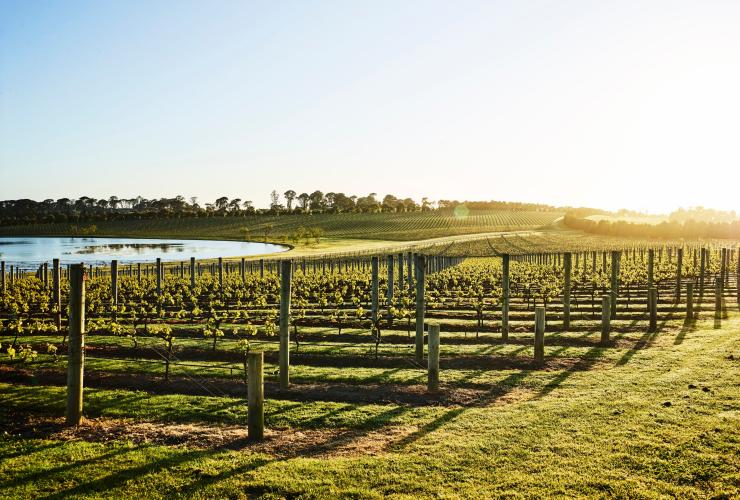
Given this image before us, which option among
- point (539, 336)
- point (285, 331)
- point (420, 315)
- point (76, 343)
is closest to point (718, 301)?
point (539, 336)

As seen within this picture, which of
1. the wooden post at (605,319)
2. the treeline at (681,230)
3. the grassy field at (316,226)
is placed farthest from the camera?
the grassy field at (316,226)

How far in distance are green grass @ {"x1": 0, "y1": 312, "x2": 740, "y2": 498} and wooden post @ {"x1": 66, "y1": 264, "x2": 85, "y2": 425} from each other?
73 cm

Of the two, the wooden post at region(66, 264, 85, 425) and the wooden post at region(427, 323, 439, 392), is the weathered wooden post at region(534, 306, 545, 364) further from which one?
the wooden post at region(66, 264, 85, 425)

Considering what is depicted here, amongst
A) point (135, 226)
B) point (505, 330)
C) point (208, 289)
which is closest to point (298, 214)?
point (135, 226)

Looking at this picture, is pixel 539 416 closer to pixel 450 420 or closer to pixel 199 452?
pixel 450 420

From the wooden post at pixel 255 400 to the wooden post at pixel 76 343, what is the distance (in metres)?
3.25

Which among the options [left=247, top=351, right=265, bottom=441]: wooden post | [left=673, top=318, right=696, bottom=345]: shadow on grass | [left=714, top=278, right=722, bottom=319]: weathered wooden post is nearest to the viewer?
[left=247, top=351, right=265, bottom=441]: wooden post

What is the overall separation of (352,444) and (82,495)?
3.86 m

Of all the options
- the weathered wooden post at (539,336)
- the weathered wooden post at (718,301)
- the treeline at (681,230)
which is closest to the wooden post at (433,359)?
the weathered wooden post at (539,336)

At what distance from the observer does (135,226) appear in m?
148

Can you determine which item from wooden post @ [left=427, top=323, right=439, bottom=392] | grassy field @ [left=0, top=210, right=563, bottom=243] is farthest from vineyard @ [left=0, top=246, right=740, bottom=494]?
grassy field @ [left=0, top=210, right=563, bottom=243]

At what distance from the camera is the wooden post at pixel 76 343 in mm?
9742

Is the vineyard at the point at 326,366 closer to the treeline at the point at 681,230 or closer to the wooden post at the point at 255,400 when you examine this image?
the wooden post at the point at 255,400

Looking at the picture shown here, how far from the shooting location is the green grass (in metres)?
7.16
